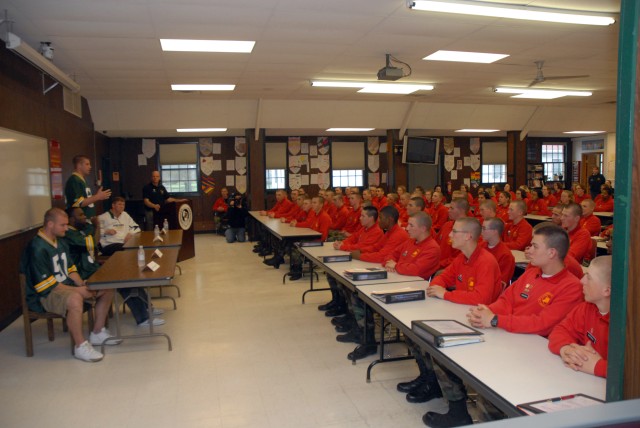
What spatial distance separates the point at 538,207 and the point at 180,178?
9.13m

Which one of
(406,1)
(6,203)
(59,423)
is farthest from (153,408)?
(406,1)

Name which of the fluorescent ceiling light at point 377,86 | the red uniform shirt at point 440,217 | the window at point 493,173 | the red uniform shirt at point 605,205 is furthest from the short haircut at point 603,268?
the window at point 493,173

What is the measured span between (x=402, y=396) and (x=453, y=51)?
448cm

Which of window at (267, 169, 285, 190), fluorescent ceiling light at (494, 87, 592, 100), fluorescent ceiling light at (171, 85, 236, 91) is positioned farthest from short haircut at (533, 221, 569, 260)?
window at (267, 169, 285, 190)

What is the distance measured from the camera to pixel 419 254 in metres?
4.23

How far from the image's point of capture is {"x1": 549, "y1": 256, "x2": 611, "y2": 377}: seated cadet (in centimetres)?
201

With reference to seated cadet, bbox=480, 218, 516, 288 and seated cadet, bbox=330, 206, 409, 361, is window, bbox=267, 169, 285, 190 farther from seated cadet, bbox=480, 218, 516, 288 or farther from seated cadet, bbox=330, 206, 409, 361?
seated cadet, bbox=480, 218, 516, 288

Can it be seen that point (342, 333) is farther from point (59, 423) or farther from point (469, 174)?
point (469, 174)

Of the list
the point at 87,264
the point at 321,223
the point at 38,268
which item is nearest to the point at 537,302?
the point at 38,268

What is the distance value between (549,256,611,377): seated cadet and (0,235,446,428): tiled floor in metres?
1.22

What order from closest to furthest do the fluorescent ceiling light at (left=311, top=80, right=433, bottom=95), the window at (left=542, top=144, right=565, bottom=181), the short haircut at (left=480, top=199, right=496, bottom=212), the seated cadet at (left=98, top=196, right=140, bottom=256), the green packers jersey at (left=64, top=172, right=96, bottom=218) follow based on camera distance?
the short haircut at (left=480, top=199, right=496, bottom=212) → the green packers jersey at (left=64, top=172, right=96, bottom=218) → the seated cadet at (left=98, top=196, right=140, bottom=256) → the fluorescent ceiling light at (left=311, top=80, right=433, bottom=95) → the window at (left=542, top=144, right=565, bottom=181)

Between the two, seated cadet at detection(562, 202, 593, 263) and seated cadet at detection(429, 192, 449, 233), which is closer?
seated cadet at detection(562, 202, 593, 263)

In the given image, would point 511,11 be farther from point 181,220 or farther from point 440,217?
point 181,220

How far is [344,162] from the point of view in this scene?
14.2 metres
